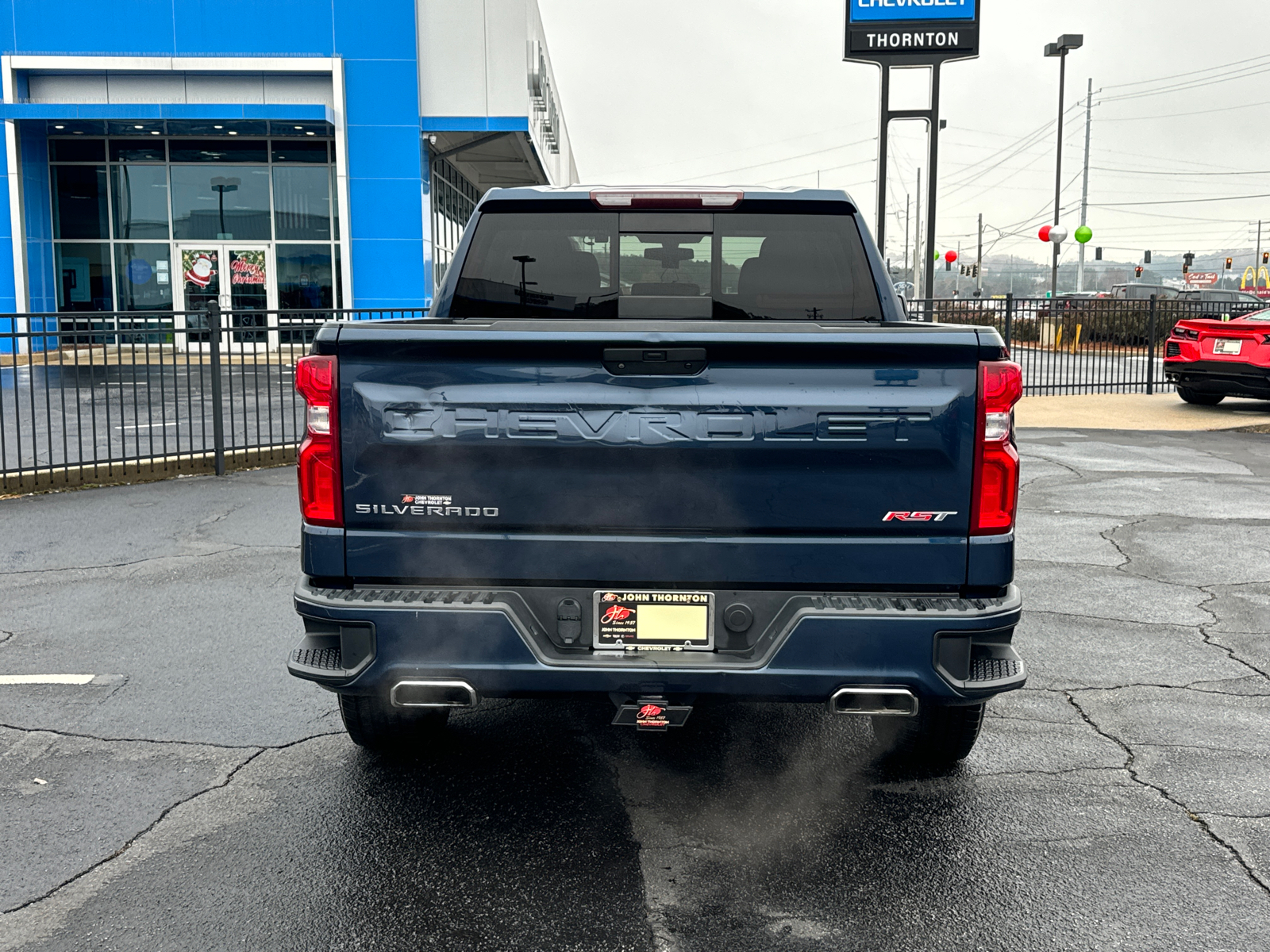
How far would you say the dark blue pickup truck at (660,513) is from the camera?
10.6ft

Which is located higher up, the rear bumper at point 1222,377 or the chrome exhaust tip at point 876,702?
the rear bumper at point 1222,377

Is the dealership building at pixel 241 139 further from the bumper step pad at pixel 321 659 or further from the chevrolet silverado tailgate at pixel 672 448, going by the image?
the chevrolet silverado tailgate at pixel 672 448

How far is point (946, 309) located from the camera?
19844mm

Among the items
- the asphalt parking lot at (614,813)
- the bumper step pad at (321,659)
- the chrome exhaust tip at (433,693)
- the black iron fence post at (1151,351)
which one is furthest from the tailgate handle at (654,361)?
the black iron fence post at (1151,351)

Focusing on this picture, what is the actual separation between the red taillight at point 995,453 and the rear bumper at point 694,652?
0.81 feet

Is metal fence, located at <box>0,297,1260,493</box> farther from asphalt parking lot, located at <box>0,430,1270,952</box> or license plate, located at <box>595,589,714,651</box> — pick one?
license plate, located at <box>595,589,714,651</box>

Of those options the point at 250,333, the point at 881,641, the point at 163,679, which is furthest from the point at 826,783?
the point at 250,333

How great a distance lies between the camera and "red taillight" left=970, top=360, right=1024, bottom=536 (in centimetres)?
323

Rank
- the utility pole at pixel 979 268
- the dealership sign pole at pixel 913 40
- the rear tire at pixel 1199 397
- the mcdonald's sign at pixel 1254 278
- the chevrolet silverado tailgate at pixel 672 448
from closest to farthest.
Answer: the chevrolet silverado tailgate at pixel 672 448
the dealership sign pole at pixel 913 40
the rear tire at pixel 1199 397
the mcdonald's sign at pixel 1254 278
the utility pole at pixel 979 268

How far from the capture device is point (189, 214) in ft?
94.1

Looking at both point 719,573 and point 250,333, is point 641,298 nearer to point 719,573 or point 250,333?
point 719,573

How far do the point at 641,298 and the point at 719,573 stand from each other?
5.55 feet

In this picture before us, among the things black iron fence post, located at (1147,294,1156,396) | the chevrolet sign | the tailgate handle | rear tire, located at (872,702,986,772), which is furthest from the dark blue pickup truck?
black iron fence post, located at (1147,294,1156,396)

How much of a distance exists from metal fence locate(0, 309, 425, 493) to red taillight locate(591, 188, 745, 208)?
6413mm
